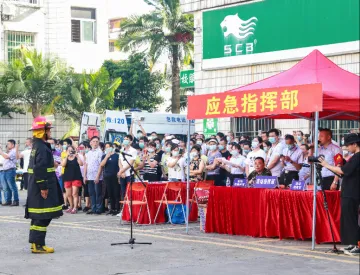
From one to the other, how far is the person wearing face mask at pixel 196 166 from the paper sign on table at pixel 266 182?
2.91 m

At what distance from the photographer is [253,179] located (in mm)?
15422

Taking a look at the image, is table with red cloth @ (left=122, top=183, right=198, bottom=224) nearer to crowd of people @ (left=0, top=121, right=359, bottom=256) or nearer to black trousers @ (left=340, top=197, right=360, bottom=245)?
crowd of people @ (left=0, top=121, right=359, bottom=256)

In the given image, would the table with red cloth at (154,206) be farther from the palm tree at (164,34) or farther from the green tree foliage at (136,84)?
the green tree foliage at (136,84)

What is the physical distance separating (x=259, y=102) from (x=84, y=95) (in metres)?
26.0

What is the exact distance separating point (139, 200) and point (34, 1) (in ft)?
92.5

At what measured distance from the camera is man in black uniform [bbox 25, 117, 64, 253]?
12.9 m

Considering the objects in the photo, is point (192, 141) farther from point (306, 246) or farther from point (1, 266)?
point (1, 266)

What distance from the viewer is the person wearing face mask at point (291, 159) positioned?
52.8ft

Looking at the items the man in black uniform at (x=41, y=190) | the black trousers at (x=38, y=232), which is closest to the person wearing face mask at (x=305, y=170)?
the man in black uniform at (x=41, y=190)

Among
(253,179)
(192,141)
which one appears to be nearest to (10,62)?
(192,141)

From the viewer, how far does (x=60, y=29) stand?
43.9m

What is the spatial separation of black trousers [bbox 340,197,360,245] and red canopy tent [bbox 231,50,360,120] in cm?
155

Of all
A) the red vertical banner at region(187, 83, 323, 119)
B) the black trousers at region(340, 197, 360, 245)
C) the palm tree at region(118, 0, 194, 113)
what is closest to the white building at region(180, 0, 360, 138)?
the red vertical banner at region(187, 83, 323, 119)

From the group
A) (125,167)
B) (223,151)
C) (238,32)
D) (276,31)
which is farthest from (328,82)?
(238,32)
